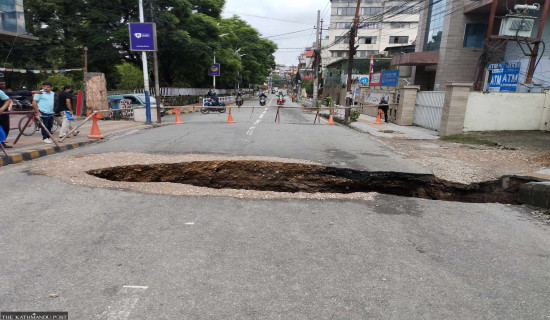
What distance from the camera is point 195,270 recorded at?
2.84m

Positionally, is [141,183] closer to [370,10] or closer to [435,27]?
[435,27]

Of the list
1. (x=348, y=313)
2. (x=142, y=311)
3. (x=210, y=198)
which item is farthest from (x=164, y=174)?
(x=348, y=313)

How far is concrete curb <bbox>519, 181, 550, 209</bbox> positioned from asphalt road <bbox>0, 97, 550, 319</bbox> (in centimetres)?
42

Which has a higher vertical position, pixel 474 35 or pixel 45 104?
pixel 474 35

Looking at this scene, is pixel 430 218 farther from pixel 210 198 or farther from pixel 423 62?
pixel 423 62

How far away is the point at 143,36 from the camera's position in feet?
48.9

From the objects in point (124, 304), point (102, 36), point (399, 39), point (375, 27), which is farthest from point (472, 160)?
point (375, 27)

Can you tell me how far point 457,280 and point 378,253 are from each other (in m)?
0.70

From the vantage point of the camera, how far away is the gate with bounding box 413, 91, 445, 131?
15047 mm

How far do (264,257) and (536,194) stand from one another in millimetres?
4686

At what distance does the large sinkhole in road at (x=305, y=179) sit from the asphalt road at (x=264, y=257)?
1260 millimetres

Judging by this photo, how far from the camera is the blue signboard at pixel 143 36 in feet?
48.5

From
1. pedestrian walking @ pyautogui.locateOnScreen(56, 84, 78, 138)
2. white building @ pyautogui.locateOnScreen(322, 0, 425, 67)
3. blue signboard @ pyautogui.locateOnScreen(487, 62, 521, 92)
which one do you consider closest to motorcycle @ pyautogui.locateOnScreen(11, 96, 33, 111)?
pedestrian walking @ pyautogui.locateOnScreen(56, 84, 78, 138)

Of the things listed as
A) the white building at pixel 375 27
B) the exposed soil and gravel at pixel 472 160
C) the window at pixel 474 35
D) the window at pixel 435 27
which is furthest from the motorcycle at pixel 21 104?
the white building at pixel 375 27
